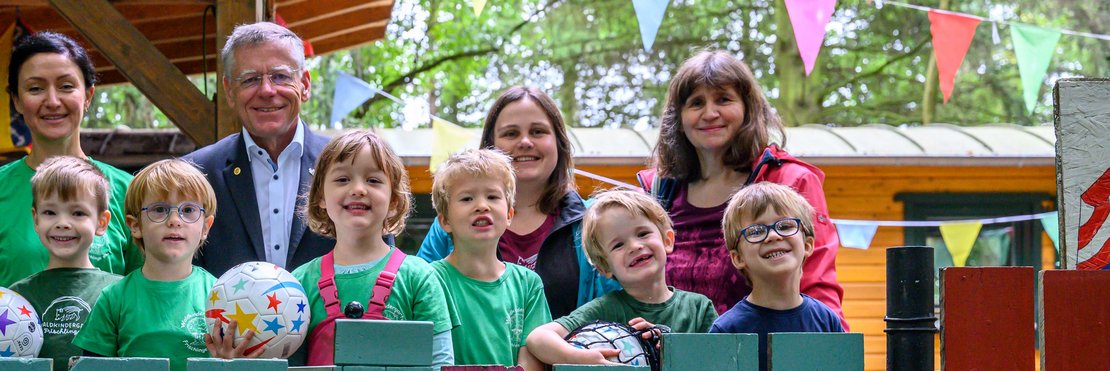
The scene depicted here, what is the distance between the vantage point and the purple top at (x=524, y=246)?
3426 mm

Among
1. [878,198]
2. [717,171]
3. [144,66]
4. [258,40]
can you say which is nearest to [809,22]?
[717,171]

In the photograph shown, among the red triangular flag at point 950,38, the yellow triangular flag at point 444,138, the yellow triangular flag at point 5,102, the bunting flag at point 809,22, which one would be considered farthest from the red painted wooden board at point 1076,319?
the yellow triangular flag at point 444,138

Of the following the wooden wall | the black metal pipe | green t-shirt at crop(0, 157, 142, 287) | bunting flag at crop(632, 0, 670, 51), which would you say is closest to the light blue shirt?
green t-shirt at crop(0, 157, 142, 287)

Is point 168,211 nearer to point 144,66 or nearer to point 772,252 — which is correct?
point 772,252

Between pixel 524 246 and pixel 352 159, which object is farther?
pixel 524 246

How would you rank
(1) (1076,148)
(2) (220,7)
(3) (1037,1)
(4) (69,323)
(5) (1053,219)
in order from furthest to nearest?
(3) (1037,1), (5) (1053,219), (2) (220,7), (4) (69,323), (1) (1076,148)

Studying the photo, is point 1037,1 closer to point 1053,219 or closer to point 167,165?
point 1053,219

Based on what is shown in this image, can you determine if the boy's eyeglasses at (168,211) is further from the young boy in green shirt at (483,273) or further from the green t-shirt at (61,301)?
the young boy in green shirt at (483,273)

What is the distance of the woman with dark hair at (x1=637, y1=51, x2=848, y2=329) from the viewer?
10.7 ft

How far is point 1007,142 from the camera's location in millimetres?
9289

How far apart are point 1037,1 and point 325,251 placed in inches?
648

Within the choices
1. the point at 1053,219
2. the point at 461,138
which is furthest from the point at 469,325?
the point at 1053,219

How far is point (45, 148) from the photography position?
137 inches

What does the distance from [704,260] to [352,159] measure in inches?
42.7
